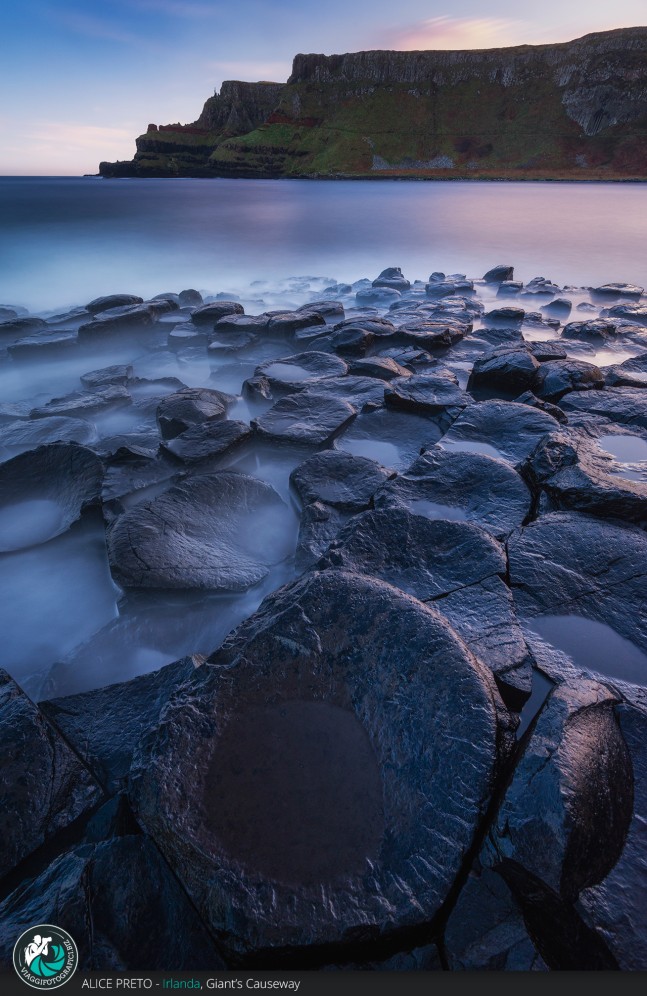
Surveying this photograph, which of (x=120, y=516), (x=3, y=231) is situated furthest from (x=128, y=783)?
(x=3, y=231)

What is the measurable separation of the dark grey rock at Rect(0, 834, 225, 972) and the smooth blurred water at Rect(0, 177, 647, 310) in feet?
42.0

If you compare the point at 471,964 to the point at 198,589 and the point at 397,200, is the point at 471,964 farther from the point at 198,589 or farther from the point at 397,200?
the point at 397,200

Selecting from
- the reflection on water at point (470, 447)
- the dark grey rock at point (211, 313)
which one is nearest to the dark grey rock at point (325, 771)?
the reflection on water at point (470, 447)

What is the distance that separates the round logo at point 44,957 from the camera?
4.07 feet

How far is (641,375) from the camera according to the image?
5449 mm

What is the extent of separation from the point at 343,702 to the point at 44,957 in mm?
1069

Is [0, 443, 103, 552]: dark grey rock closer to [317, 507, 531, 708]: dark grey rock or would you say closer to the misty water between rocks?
the misty water between rocks

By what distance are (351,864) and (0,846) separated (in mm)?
1270

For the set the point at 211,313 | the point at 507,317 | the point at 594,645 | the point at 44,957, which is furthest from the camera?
the point at 211,313

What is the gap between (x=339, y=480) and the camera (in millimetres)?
3734

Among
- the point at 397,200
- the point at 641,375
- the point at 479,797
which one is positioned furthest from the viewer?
the point at 397,200

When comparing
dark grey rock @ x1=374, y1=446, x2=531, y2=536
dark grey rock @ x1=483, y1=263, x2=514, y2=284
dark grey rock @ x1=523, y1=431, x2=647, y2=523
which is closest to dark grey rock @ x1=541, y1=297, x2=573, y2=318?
dark grey rock @ x1=483, y1=263, x2=514, y2=284

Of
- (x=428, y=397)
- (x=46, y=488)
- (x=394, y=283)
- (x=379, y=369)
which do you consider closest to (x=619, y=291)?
(x=394, y=283)

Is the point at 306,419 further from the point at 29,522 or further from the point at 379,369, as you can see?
the point at 29,522
